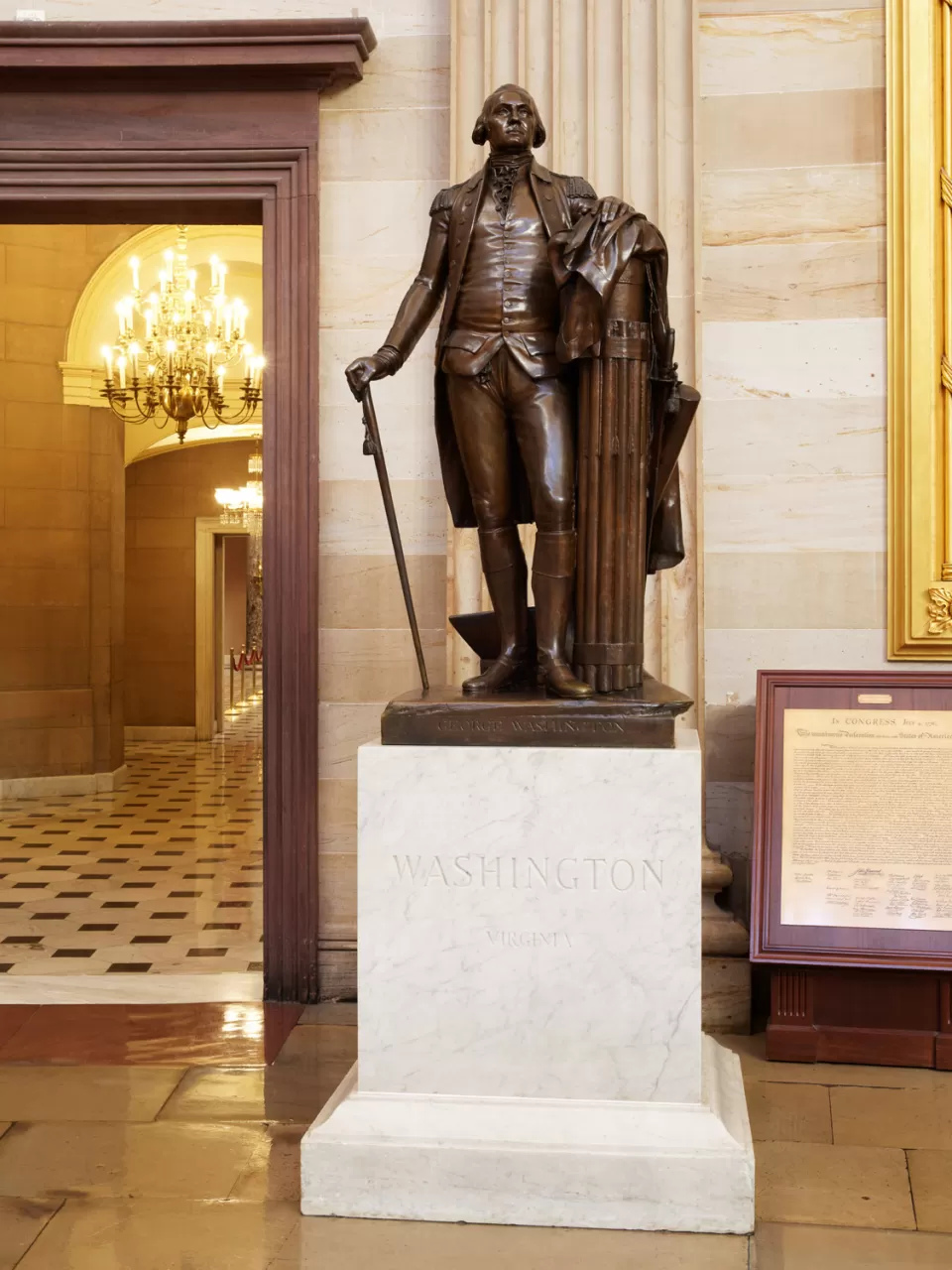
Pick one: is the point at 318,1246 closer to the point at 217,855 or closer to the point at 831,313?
the point at 831,313

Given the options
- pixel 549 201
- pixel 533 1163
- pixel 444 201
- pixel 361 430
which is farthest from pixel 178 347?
pixel 533 1163

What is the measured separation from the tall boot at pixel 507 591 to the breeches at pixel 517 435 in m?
0.06

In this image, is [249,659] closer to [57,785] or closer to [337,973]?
[57,785]

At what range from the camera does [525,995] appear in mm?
3570

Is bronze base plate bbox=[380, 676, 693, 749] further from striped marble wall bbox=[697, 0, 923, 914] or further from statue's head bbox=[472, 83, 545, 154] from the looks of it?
striped marble wall bbox=[697, 0, 923, 914]

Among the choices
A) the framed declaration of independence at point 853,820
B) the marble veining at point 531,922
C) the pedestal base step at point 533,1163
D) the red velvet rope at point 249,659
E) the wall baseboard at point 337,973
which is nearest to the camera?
the pedestal base step at point 533,1163

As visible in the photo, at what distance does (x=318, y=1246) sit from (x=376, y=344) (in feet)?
11.4

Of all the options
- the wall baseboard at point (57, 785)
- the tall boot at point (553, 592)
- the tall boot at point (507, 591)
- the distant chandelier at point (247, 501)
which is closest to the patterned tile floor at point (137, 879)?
the wall baseboard at point (57, 785)

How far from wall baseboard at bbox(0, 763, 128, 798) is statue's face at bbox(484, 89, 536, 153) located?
948cm

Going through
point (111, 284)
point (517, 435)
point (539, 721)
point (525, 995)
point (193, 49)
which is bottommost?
point (525, 995)

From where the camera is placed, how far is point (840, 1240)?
3354 mm

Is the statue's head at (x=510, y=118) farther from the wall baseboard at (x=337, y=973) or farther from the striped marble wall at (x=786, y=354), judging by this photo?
the wall baseboard at (x=337, y=973)

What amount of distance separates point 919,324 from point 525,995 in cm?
315

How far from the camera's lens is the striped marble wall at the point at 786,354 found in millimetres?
5367
